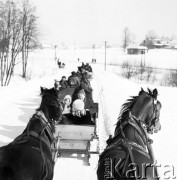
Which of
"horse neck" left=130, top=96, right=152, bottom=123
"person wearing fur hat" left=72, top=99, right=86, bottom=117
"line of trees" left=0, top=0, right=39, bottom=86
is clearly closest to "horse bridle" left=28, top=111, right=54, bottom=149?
"horse neck" left=130, top=96, right=152, bottom=123

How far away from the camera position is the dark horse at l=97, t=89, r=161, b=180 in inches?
130

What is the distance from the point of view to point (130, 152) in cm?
341

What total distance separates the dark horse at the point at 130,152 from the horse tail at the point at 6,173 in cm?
114

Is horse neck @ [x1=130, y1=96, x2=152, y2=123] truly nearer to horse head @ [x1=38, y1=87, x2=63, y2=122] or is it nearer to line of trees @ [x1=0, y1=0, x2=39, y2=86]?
horse head @ [x1=38, y1=87, x2=63, y2=122]

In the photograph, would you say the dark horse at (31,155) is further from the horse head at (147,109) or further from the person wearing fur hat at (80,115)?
the person wearing fur hat at (80,115)

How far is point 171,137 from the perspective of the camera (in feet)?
30.6

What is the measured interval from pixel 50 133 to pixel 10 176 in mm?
1423

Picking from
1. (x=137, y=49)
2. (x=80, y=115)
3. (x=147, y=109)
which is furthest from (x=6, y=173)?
(x=137, y=49)

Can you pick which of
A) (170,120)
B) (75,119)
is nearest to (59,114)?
(75,119)

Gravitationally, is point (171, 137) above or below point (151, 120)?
below

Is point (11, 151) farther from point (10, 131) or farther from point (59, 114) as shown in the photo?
point (10, 131)

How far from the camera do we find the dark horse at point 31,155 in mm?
3396

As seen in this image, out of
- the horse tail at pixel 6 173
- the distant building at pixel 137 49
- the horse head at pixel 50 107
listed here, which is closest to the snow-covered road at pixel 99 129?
the horse head at pixel 50 107

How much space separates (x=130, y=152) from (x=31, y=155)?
1.34 m
